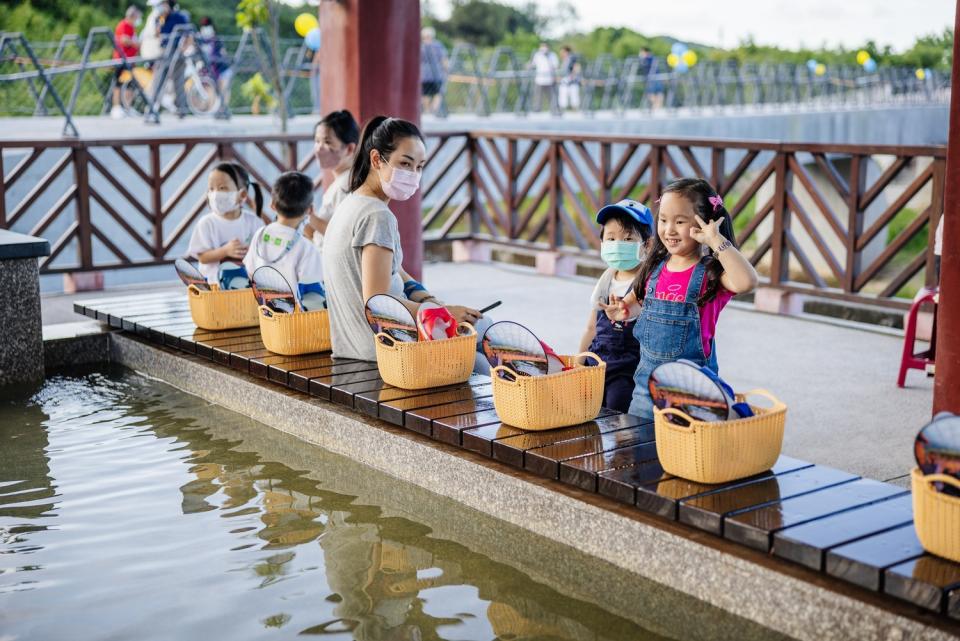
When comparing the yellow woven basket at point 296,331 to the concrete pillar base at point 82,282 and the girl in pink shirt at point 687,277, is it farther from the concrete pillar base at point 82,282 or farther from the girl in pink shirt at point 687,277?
the concrete pillar base at point 82,282

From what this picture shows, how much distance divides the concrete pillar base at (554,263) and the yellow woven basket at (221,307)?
3.89 m

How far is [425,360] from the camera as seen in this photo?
4.26m

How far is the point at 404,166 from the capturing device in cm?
435

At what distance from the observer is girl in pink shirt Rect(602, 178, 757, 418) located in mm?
3570

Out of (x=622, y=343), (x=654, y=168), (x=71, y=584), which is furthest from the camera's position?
(x=654, y=168)

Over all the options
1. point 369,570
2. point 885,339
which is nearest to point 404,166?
point 369,570

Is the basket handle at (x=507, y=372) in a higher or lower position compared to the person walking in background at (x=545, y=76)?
lower

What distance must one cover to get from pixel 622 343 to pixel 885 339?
3015 mm

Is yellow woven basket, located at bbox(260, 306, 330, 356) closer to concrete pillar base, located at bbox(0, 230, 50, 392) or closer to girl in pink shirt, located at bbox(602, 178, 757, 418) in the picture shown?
concrete pillar base, located at bbox(0, 230, 50, 392)

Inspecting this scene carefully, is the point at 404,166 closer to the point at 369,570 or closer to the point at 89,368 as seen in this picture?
the point at 369,570

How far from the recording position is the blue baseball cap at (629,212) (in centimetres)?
404

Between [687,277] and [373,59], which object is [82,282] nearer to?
[373,59]

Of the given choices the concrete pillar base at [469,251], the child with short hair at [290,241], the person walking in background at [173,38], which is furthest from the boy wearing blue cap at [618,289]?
the person walking in background at [173,38]

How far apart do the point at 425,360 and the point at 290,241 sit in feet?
4.48
